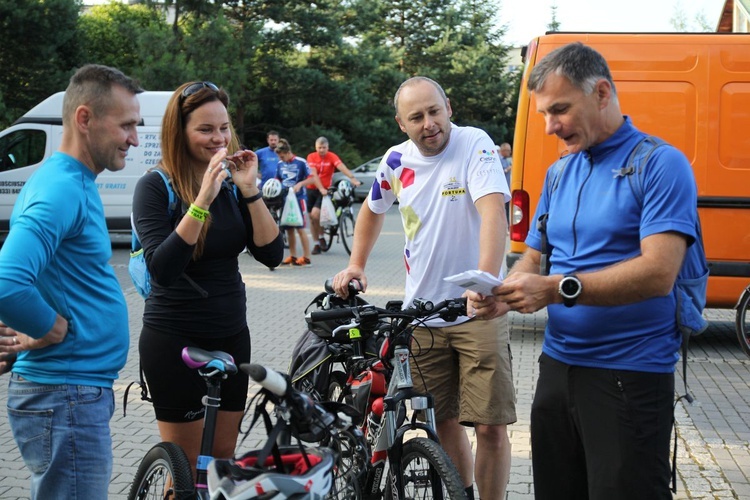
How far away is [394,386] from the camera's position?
3746mm

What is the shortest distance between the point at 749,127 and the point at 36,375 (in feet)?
23.9

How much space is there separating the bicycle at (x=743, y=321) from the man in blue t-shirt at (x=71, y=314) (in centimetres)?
667

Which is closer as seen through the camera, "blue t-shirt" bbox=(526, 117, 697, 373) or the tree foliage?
"blue t-shirt" bbox=(526, 117, 697, 373)

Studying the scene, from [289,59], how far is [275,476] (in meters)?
36.9

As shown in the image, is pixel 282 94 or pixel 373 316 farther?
pixel 282 94

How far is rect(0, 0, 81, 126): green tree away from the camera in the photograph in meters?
25.6

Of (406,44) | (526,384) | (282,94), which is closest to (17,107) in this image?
(282,94)

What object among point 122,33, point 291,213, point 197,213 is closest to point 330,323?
point 197,213

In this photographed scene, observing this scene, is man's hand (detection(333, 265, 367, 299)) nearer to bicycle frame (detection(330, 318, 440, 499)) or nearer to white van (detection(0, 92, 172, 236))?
bicycle frame (detection(330, 318, 440, 499))

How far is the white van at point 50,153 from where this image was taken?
16.2 m

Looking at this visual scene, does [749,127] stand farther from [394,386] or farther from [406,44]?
[406,44]

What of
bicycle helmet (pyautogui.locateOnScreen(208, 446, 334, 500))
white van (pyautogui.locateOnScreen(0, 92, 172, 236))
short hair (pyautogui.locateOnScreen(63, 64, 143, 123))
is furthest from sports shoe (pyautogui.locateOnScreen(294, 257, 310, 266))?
bicycle helmet (pyautogui.locateOnScreen(208, 446, 334, 500))

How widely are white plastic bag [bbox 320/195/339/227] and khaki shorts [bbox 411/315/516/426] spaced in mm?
11863

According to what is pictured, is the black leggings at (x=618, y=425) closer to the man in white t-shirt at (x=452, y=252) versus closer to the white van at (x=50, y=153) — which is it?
the man in white t-shirt at (x=452, y=252)
